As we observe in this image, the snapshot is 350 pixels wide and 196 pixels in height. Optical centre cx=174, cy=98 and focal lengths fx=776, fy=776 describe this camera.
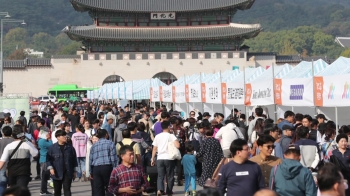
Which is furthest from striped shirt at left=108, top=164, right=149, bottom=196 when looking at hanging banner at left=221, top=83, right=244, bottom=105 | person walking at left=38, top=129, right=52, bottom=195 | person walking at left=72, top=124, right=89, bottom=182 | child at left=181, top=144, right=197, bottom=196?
hanging banner at left=221, top=83, right=244, bottom=105

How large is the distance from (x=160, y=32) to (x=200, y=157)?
5329cm

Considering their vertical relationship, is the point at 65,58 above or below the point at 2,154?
above

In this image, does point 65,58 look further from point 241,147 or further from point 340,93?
point 241,147

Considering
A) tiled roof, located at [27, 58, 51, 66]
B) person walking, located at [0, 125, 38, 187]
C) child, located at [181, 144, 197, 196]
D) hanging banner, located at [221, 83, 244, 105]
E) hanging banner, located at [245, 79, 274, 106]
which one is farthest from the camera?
tiled roof, located at [27, 58, 51, 66]

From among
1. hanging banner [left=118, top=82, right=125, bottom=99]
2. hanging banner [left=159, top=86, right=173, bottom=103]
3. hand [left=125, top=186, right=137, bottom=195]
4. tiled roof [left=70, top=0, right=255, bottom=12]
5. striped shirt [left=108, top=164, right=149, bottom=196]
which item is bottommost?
hand [left=125, top=186, right=137, bottom=195]

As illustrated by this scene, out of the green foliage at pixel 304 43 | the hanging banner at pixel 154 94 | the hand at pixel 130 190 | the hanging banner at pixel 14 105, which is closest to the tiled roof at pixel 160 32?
the hanging banner at pixel 154 94

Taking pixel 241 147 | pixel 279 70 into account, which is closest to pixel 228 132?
pixel 241 147

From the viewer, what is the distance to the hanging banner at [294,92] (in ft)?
49.1

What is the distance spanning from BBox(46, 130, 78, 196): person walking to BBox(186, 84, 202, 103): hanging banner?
Answer: 11816mm

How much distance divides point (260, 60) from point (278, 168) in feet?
196

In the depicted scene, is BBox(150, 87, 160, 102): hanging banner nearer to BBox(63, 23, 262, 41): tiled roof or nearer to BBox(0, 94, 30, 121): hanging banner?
BBox(0, 94, 30, 121): hanging banner

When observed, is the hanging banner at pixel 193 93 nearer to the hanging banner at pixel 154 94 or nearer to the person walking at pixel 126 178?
the hanging banner at pixel 154 94

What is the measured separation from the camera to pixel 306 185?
7.71m

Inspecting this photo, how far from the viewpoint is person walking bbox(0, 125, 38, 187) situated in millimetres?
11391
